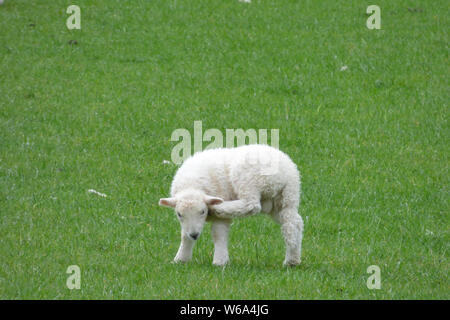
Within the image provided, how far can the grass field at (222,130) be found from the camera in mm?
7109

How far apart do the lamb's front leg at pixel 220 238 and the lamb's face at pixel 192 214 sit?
0.39 m

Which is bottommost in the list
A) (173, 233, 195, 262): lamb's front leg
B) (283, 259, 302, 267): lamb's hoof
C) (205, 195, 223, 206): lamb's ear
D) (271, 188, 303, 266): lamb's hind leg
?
(283, 259, 302, 267): lamb's hoof

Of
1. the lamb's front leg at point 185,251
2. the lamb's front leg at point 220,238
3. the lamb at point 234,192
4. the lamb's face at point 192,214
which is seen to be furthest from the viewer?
the lamb's front leg at point 185,251

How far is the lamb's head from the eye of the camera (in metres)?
6.54

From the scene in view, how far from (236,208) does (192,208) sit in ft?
1.40

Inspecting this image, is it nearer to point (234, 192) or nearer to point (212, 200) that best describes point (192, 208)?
point (212, 200)

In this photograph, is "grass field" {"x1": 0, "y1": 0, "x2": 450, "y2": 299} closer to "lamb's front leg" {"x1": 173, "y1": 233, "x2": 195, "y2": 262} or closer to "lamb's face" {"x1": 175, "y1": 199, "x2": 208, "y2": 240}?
"lamb's front leg" {"x1": 173, "y1": 233, "x2": 195, "y2": 262}

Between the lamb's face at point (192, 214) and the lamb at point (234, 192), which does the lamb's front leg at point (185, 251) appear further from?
the lamb's face at point (192, 214)

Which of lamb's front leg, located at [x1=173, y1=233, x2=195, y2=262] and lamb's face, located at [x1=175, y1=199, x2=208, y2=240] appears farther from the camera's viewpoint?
lamb's front leg, located at [x1=173, y1=233, x2=195, y2=262]

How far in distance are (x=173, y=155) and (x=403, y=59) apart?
641 centimetres

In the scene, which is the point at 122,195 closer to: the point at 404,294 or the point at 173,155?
the point at 173,155

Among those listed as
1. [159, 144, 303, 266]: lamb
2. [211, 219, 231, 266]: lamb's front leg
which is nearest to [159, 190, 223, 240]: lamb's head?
[159, 144, 303, 266]: lamb

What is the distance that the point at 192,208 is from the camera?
6.52 metres

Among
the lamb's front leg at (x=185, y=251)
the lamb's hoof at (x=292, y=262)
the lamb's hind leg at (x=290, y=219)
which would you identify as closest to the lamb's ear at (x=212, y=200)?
the lamb's front leg at (x=185, y=251)
